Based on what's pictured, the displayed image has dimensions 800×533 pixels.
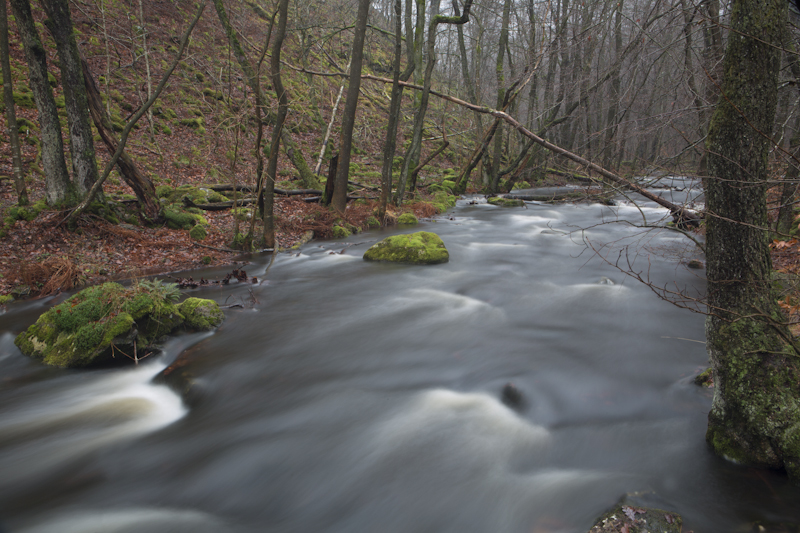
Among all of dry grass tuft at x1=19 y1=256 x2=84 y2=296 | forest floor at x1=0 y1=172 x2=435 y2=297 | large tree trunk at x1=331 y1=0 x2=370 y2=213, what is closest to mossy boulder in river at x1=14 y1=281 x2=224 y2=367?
dry grass tuft at x1=19 y1=256 x2=84 y2=296

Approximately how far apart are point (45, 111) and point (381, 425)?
28.8ft

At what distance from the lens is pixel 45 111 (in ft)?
27.7

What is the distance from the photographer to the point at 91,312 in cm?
538

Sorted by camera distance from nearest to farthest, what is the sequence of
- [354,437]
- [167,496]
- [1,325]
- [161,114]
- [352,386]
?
[167,496] < [354,437] < [352,386] < [1,325] < [161,114]

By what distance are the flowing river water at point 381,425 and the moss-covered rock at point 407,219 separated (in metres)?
6.37

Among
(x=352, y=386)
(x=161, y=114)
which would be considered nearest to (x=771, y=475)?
(x=352, y=386)

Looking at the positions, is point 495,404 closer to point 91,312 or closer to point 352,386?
point 352,386

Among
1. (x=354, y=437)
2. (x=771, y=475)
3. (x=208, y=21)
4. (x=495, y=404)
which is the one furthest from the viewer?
(x=208, y=21)

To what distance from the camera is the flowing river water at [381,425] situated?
11.4ft

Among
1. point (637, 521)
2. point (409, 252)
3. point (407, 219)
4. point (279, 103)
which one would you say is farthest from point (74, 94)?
point (637, 521)

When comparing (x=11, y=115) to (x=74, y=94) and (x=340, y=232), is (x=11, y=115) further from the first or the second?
(x=340, y=232)

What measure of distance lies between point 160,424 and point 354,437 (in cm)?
198

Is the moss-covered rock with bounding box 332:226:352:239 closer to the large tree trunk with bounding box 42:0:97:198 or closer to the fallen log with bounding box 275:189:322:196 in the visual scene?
the fallen log with bounding box 275:189:322:196

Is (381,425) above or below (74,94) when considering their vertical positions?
below
